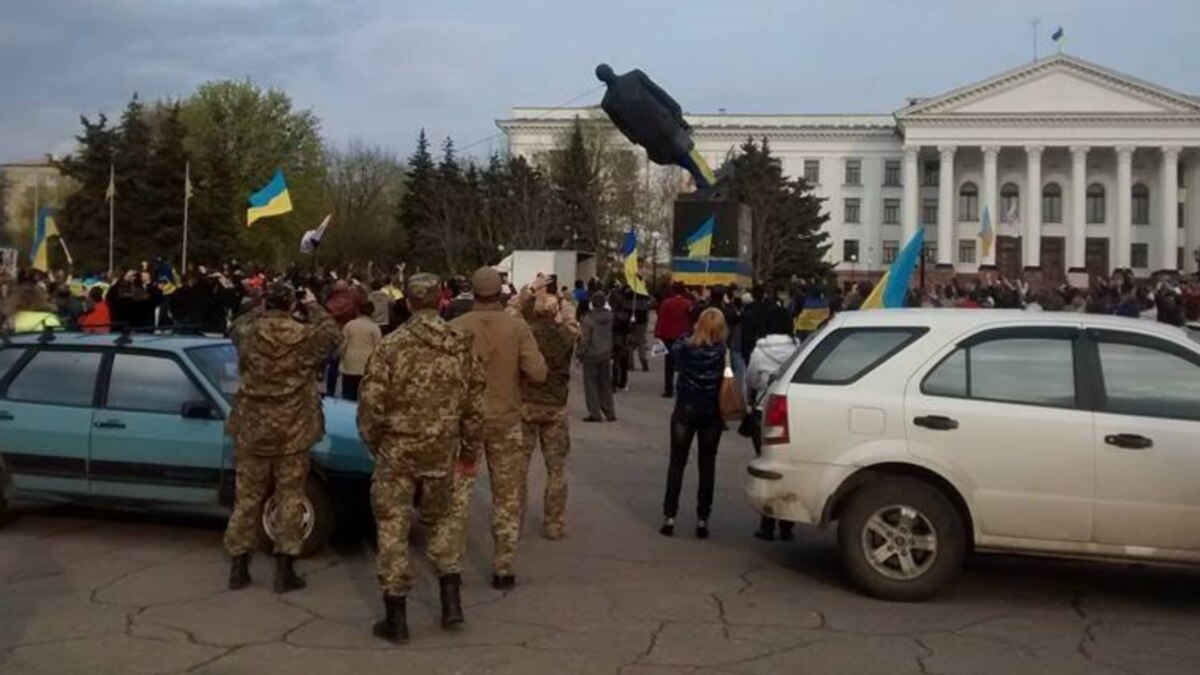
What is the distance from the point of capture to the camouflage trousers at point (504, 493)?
25.6 ft

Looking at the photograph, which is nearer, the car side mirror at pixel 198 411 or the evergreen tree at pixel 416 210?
the car side mirror at pixel 198 411

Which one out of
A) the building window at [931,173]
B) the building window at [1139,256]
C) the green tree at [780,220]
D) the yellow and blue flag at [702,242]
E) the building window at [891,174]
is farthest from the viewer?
the building window at [891,174]

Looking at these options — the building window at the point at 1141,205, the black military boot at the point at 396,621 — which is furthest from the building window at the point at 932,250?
the black military boot at the point at 396,621

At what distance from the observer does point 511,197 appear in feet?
215

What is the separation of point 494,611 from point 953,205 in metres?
94.0

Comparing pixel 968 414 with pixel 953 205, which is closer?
pixel 968 414

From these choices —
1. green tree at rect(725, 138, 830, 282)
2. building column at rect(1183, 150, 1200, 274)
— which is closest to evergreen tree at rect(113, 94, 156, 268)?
green tree at rect(725, 138, 830, 282)

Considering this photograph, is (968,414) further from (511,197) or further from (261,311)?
(511,197)

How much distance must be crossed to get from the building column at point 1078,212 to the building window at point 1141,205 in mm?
4350

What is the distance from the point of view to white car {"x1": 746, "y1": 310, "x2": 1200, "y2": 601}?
23.6 feet

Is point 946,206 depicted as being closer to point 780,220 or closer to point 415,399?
point 780,220

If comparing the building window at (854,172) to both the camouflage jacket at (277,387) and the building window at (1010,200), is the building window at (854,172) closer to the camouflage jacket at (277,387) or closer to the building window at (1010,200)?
the building window at (1010,200)

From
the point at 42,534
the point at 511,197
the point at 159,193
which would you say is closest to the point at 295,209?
the point at 159,193

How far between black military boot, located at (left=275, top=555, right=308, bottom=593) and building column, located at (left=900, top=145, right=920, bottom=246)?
91948 millimetres
